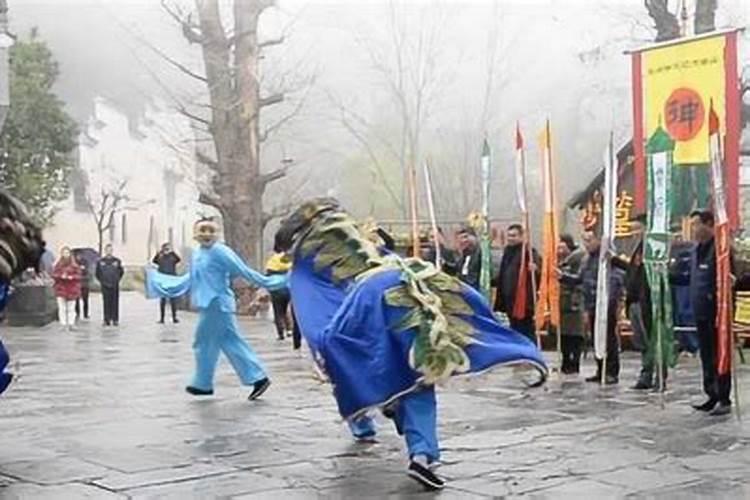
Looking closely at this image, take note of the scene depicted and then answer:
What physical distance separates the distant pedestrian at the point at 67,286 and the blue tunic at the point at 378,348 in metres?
16.5

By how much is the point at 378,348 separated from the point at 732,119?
8.57 meters

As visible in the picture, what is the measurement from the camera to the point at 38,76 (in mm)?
36188

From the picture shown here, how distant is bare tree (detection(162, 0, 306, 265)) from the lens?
27109 millimetres

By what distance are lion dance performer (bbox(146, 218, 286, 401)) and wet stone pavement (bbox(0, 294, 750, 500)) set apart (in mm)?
273

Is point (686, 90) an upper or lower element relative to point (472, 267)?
upper

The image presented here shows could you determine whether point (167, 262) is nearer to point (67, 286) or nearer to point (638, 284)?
point (67, 286)

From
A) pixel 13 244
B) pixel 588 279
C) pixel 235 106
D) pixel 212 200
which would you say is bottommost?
pixel 588 279

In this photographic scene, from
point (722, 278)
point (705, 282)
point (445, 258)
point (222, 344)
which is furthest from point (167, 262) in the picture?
point (722, 278)

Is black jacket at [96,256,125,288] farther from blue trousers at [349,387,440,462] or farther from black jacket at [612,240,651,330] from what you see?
blue trousers at [349,387,440,462]

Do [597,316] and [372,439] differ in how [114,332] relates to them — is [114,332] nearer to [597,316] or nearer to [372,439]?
[597,316]

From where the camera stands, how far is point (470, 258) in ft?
49.1

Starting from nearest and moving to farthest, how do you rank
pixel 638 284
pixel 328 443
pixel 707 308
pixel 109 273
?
pixel 328 443, pixel 707 308, pixel 638 284, pixel 109 273

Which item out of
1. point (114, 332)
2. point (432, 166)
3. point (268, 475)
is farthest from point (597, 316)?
point (432, 166)

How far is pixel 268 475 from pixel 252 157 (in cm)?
2094
